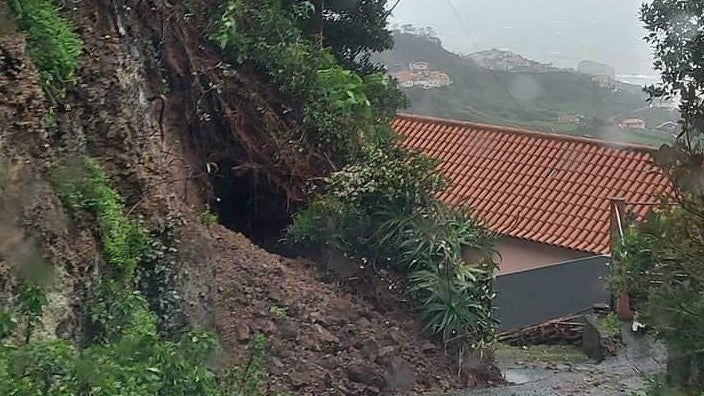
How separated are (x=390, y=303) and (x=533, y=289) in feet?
13.3

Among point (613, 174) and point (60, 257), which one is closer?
point (60, 257)

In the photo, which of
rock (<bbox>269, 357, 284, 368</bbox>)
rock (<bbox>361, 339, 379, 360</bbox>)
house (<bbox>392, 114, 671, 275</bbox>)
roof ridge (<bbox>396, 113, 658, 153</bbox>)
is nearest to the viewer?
rock (<bbox>269, 357, 284, 368</bbox>)

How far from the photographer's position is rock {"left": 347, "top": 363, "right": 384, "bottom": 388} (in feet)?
29.2

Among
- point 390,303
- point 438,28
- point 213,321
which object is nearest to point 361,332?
point 390,303

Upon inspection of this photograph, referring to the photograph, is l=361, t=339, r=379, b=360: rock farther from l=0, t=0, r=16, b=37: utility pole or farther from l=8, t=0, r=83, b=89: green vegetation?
l=0, t=0, r=16, b=37: utility pole

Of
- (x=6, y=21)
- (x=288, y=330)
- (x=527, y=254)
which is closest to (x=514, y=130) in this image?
(x=527, y=254)

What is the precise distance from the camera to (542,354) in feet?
41.6

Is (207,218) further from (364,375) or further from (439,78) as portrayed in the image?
(439,78)

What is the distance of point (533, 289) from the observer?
1386 centimetres

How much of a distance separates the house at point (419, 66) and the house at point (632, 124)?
3099 mm

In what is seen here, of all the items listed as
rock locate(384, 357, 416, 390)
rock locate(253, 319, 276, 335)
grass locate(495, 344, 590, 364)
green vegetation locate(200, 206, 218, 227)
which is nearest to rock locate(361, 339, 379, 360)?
rock locate(384, 357, 416, 390)

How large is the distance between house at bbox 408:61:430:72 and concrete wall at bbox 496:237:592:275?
11.3 feet

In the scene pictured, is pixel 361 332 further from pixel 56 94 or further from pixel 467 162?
pixel 467 162

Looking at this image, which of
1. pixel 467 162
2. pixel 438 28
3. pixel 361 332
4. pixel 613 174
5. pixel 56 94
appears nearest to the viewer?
pixel 56 94
